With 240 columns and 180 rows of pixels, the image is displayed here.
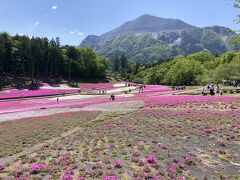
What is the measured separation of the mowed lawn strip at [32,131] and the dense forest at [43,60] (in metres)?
85.1

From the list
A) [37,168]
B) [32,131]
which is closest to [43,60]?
[32,131]

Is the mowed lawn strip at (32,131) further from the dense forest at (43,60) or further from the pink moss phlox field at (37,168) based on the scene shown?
the dense forest at (43,60)

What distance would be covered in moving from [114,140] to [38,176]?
29.8 ft

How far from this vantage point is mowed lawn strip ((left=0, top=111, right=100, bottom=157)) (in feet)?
77.7

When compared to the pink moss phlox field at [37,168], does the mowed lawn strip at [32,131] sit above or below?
below

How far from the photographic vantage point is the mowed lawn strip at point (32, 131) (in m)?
23.7

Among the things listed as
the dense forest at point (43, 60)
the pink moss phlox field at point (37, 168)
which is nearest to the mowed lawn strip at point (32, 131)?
the pink moss phlox field at point (37, 168)

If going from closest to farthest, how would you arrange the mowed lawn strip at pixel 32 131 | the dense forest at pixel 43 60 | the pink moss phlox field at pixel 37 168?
1. the pink moss phlox field at pixel 37 168
2. the mowed lawn strip at pixel 32 131
3. the dense forest at pixel 43 60

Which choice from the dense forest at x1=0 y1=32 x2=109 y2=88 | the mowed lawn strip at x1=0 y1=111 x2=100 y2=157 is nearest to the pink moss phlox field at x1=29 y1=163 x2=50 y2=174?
the mowed lawn strip at x1=0 y1=111 x2=100 y2=157

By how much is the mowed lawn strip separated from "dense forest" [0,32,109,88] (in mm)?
85088

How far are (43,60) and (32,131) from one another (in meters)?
120

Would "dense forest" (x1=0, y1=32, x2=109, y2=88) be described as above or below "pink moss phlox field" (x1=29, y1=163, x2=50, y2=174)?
above

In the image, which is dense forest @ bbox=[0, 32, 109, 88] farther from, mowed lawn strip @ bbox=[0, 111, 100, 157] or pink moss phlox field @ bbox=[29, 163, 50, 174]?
pink moss phlox field @ bbox=[29, 163, 50, 174]

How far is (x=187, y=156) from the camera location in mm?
18359
